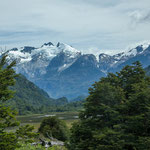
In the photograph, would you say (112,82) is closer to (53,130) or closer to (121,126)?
(121,126)

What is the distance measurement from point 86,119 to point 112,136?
5.22m

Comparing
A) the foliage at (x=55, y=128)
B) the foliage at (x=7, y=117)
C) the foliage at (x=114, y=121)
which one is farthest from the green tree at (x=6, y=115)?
the foliage at (x=55, y=128)

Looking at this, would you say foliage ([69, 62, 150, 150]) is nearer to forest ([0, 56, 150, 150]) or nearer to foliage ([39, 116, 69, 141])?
forest ([0, 56, 150, 150])

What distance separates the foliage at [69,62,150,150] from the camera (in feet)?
80.6

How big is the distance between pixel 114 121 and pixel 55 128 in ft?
91.6

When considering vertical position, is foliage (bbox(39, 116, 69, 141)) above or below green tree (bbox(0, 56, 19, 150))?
below

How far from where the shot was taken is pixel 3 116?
23.0 m

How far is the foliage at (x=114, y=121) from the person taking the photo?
24577 millimetres

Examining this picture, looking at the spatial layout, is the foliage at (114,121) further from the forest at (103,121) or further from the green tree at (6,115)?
the green tree at (6,115)

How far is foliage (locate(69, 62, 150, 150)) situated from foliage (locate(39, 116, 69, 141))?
71.9 feet

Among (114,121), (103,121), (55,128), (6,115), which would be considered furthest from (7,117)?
(55,128)

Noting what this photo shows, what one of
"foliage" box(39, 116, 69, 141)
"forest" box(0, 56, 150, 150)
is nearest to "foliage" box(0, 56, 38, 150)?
"forest" box(0, 56, 150, 150)

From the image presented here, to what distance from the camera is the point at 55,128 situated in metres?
53.0

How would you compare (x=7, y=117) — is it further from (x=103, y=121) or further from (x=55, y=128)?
(x=55, y=128)
